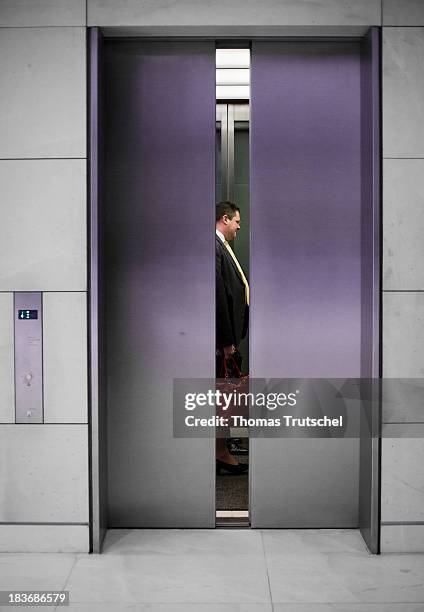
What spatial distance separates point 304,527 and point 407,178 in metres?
2.18

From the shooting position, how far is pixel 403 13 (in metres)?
3.69

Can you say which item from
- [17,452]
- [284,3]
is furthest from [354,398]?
[284,3]

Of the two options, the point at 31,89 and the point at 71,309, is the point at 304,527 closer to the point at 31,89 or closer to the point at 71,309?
the point at 71,309

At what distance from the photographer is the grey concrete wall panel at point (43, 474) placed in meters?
3.76

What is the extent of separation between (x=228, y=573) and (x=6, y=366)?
66.5 inches

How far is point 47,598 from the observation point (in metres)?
3.21

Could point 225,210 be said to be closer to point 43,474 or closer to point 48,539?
point 43,474

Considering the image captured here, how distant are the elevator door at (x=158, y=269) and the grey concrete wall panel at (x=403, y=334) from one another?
1.03 meters

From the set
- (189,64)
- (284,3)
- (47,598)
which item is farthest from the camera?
(189,64)

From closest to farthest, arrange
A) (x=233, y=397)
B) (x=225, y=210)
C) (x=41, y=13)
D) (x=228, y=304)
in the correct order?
(x=41, y=13), (x=233, y=397), (x=228, y=304), (x=225, y=210)

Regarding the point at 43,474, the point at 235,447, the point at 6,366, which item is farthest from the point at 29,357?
the point at 235,447

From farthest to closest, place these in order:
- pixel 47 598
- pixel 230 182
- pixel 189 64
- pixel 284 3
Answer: pixel 230 182
pixel 189 64
pixel 284 3
pixel 47 598

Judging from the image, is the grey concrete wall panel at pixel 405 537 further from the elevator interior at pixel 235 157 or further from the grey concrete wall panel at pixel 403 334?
the elevator interior at pixel 235 157

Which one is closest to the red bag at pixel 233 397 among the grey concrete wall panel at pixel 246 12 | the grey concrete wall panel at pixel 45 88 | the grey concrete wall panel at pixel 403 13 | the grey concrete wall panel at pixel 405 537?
the grey concrete wall panel at pixel 405 537
